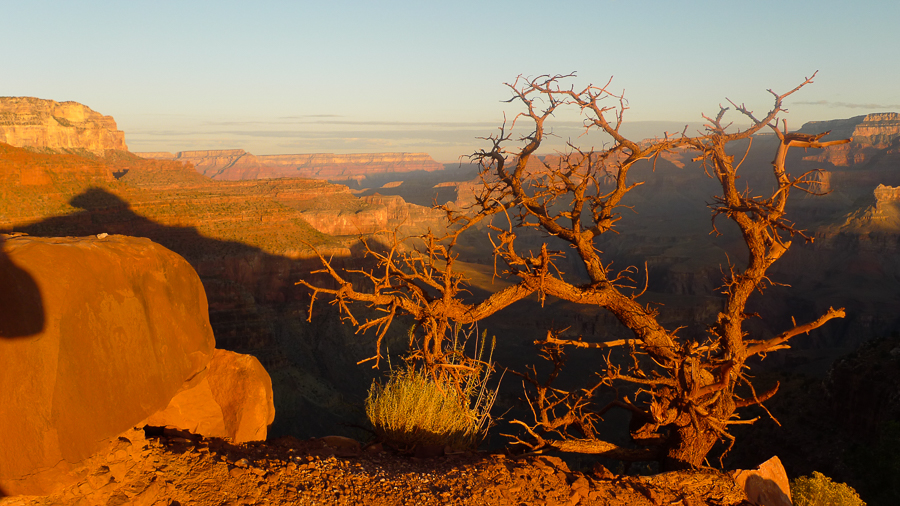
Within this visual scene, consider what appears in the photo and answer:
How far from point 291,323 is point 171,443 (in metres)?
40.8

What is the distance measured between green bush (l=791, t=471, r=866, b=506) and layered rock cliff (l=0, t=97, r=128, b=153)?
131722 mm

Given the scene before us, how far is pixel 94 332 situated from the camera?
5.05 meters

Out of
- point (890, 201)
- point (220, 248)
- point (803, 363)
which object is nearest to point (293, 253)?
point (220, 248)

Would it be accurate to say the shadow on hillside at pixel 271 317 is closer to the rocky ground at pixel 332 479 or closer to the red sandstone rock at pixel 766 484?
the rocky ground at pixel 332 479

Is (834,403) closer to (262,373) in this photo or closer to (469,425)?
(469,425)

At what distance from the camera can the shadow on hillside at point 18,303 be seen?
4.48 m

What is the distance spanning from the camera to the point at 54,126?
116188 mm

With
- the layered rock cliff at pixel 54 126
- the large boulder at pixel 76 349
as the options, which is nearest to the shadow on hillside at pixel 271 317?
the large boulder at pixel 76 349

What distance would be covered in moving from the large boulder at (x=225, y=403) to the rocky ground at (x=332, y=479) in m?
0.31

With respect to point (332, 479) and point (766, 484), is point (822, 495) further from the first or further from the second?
point (332, 479)

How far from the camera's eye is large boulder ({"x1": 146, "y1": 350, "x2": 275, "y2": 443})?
6.68 metres

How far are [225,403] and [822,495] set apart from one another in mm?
7338

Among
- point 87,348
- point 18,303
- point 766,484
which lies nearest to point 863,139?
point 766,484

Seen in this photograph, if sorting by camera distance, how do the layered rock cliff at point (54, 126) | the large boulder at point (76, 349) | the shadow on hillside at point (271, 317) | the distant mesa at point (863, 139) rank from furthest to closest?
the distant mesa at point (863, 139), the layered rock cliff at point (54, 126), the shadow on hillside at point (271, 317), the large boulder at point (76, 349)
